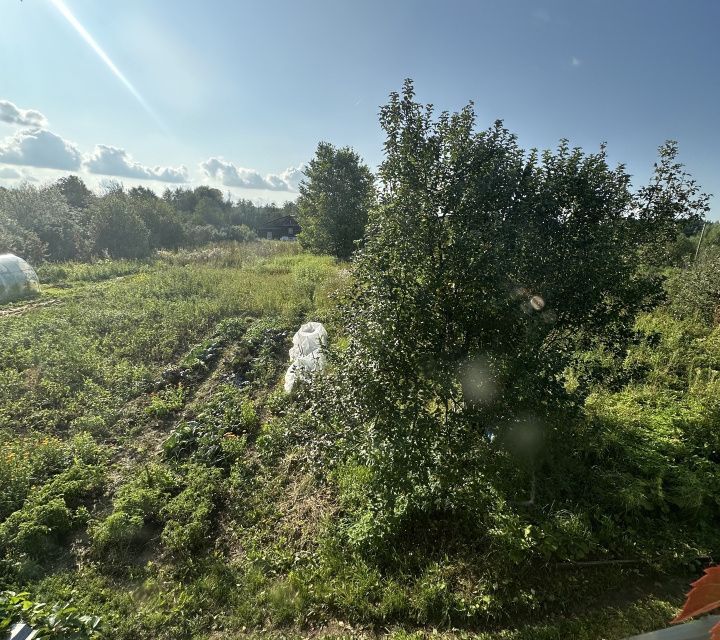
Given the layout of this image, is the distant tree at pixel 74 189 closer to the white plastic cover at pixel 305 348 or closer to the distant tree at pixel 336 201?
the distant tree at pixel 336 201

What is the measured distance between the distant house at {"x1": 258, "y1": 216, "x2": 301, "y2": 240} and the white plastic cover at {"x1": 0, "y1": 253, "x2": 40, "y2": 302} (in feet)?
108

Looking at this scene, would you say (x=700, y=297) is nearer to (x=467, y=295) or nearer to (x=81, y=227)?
(x=467, y=295)

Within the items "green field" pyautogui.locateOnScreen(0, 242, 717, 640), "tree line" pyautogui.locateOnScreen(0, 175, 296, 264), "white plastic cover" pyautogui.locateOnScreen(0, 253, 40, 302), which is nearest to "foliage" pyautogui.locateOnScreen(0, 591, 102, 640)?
"green field" pyautogui.locateOnScreen(0, 242, 717, 640)

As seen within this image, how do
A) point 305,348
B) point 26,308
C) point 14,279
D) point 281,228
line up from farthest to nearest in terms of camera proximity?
point 281,228 < point 14,279 < point 26,308 < point 305,348

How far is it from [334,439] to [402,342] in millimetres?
1260

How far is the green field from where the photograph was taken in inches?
143

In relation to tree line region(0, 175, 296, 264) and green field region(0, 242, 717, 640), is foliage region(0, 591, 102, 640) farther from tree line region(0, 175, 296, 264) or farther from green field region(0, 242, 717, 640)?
tree line region(0, 175, 296, 264)

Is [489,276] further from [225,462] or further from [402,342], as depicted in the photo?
[225,462]

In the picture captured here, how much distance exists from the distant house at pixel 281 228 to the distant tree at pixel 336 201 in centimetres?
2624

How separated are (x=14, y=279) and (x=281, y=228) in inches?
1397

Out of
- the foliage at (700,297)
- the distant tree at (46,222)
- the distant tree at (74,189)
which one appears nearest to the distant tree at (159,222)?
the distant tree at (46,222)

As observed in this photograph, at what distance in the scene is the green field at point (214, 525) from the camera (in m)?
3.63

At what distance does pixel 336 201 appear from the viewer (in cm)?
2006

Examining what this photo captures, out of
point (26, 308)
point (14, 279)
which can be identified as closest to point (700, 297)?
point (26, 308)
